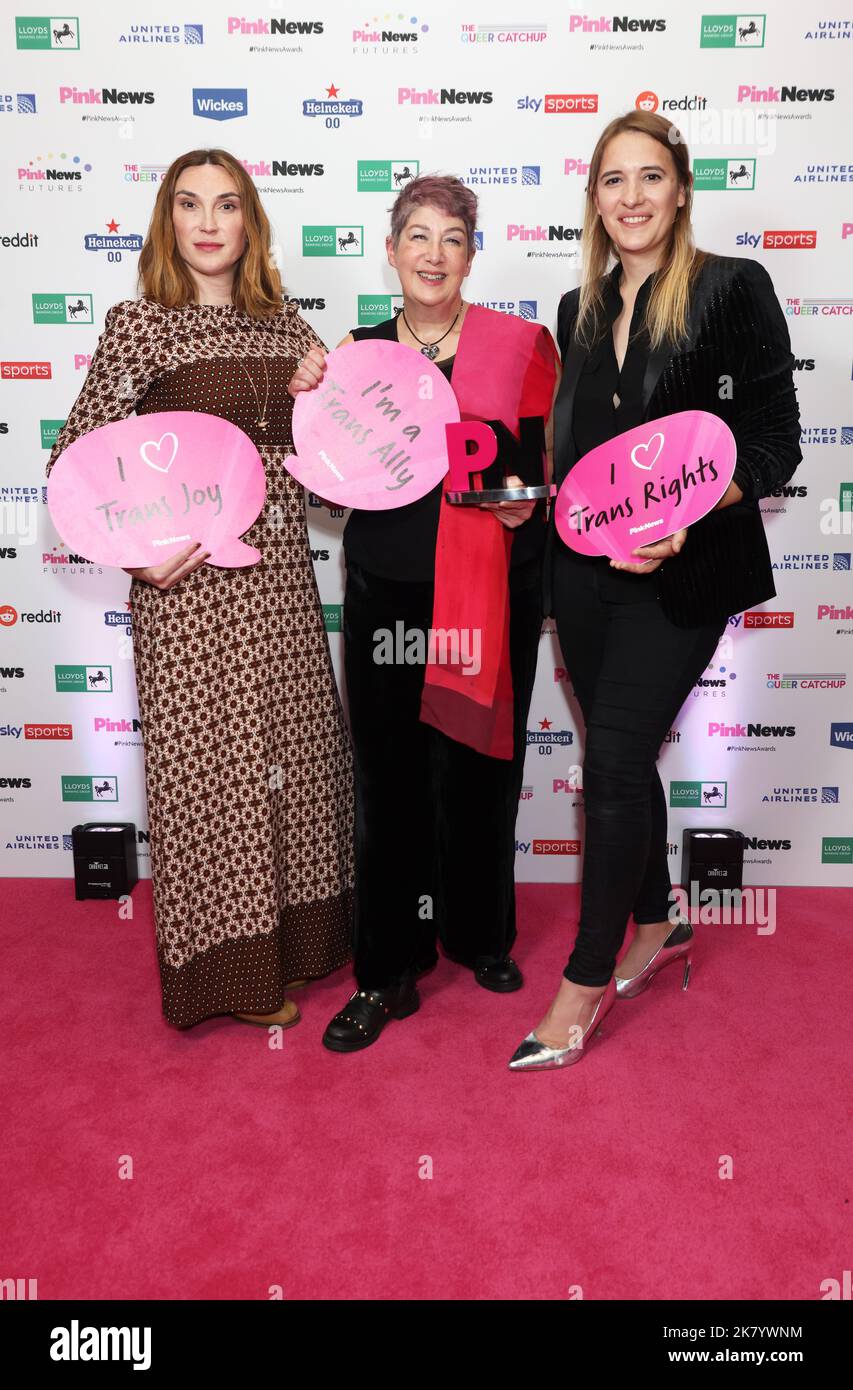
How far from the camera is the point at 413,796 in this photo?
84.5 inches

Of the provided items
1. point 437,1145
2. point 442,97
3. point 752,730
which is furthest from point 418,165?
point 437,1145

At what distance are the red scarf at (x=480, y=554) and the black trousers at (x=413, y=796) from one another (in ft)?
0.23

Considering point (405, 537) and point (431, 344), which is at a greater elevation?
point (431, 344)

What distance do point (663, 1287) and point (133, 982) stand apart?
4.51ft

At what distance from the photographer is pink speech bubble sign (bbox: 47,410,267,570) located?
6.38ft

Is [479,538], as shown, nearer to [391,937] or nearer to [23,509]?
[391,937]

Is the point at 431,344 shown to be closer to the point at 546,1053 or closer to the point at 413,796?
the point at 413,796

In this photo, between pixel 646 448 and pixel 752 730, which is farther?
pixel 752 730

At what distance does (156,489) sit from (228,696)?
411mm

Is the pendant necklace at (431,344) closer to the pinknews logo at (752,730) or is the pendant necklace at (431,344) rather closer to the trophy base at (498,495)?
the trophy base at (498,495)

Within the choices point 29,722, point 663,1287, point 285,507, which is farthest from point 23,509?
point 663,1287

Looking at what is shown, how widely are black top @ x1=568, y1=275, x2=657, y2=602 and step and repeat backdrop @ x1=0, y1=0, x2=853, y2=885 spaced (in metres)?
0.85
